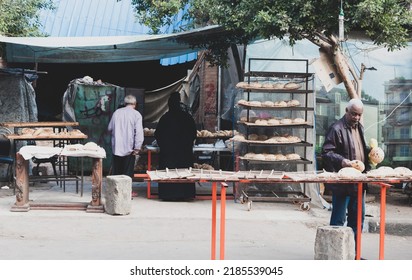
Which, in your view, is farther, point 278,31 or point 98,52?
point 98,52

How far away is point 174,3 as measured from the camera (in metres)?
18.7

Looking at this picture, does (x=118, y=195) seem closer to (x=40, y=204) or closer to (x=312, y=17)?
(x=40, y=204)

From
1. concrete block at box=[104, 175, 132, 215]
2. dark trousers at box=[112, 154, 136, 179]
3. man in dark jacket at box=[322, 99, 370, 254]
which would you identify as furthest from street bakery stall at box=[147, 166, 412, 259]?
dark trousers at box=[112, 154, 136, 179]

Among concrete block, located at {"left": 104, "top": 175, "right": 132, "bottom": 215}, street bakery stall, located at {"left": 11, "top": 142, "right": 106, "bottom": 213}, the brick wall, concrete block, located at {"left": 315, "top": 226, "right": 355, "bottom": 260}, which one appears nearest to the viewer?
concrete block, located at {"left": 315, "top": 226, "right": 355, "bottom": 260}

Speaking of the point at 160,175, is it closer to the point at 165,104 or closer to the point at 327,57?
the point at 327,57

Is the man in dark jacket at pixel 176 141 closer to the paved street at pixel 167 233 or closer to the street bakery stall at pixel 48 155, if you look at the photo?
the paved street at pixel 167 233

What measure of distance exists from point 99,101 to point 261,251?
858 cm

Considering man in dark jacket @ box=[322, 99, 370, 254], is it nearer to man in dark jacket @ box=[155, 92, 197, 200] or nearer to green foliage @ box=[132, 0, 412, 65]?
green foliage @ box=[132, 0, 412, 65]

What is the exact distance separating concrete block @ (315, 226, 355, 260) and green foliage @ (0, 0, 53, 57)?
12.1 metres

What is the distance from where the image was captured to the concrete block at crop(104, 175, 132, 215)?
10594mm

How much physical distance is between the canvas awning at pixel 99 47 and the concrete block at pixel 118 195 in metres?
3.12

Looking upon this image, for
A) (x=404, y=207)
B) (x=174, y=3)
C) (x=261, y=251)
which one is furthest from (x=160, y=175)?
(x=174, y=3)

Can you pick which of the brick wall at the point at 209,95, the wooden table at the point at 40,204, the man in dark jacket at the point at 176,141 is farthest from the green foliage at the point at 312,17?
the brick wall at the point at 209,95

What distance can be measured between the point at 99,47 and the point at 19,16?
5.68m
